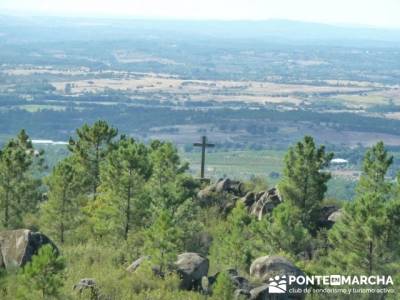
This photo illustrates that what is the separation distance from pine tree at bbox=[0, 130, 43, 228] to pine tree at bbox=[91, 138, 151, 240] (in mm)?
4014

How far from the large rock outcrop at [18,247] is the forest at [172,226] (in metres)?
0.10

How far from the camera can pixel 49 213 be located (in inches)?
1528

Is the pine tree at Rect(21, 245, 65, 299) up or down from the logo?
up

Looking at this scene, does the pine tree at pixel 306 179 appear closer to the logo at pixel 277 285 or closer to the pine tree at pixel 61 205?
the pine tree at pixel 61 205

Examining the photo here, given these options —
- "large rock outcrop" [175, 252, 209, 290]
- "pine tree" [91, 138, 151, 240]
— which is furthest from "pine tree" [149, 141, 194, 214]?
"large rock outcrop" [175, 252, 209, 290]

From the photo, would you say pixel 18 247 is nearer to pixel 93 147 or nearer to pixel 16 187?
pixel 16 187

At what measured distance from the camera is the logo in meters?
28.1

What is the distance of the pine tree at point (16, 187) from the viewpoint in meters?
40.0

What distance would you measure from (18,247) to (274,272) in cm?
775

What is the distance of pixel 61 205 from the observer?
1528 inches

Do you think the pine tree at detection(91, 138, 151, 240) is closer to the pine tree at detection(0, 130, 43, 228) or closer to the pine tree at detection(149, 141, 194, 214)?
the pine tree at detection(149, 141, 194, 214)

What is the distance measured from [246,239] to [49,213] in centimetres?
804

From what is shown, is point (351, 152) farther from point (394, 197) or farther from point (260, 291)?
point (260, 291)

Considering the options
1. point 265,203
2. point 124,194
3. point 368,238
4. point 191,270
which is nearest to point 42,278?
point 191,270
